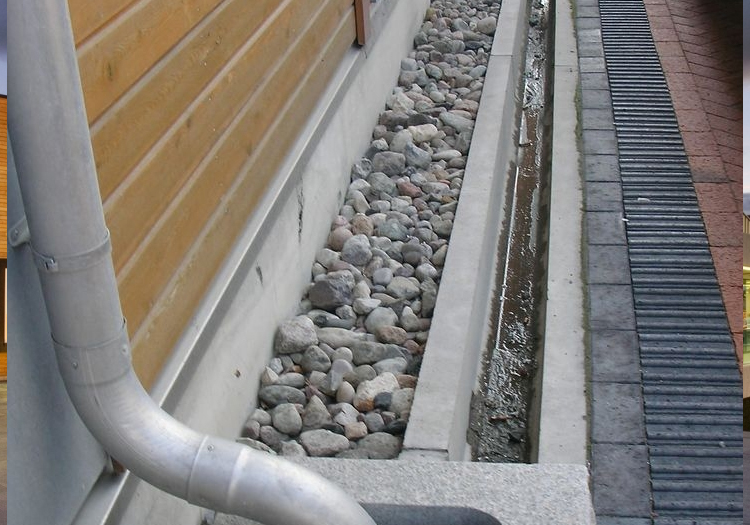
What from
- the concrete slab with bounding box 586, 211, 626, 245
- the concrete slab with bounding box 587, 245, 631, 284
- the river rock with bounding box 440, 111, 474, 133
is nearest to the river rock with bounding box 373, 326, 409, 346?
the concrete slab with bounding box 587, 245, 631, 284

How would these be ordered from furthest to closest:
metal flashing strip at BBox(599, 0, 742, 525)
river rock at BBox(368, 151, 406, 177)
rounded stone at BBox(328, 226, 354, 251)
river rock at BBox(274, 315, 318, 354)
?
river rock at BBox(368, 151, 406, 177) < rounded stone at BBox(328, 226, 354, 251) < river rock at BBox(274, 315, 318, 354) < metal flashing strip at BBox(599, 0, 742, 525)

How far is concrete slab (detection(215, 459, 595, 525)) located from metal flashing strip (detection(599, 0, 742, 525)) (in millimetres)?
697

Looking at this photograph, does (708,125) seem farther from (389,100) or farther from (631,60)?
(389,100)

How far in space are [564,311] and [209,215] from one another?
154 centimetres

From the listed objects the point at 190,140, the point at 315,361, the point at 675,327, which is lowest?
the point at 675,327

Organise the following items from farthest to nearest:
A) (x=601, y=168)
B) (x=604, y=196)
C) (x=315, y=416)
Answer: (x=601, y=168) < (x=604, y=196) < (x=315, y=416)

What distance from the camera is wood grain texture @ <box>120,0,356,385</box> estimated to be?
2.58 m

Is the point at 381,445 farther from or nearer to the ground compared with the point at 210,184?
nearer to the ground

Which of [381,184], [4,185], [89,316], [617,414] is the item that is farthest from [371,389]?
[4,185]

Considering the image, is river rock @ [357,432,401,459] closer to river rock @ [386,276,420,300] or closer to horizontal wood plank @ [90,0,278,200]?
river rock @ [386,276,420,300]

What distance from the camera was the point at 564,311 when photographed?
12.8ft

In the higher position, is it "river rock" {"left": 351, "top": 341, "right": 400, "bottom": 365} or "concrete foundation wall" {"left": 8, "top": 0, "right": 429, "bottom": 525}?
"concrete foundation wall" {"left": 8, "top": 0, "right": 429, "bottom": 525}

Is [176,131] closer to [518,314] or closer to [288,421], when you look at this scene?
[288,421]

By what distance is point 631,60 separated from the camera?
619 cm
